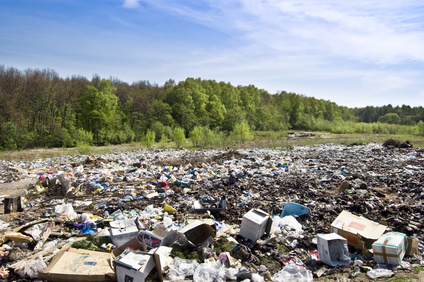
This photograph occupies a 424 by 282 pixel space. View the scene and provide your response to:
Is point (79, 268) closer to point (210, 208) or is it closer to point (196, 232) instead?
point (196, 232)

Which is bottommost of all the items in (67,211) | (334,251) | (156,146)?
(156,146)

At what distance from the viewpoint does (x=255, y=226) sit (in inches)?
163

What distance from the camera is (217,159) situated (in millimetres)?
12883

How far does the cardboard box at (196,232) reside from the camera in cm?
387

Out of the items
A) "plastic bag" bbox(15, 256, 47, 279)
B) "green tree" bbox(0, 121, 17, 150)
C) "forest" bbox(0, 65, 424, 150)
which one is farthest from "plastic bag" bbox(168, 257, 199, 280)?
"green tree" bbox(0, 121, 17, 150)

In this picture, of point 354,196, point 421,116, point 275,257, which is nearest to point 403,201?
point 354,196

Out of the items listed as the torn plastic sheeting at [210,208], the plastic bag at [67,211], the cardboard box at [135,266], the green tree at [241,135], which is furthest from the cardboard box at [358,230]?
the green tree at [241,135]

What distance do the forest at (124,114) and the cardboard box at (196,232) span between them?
19730 millimetres

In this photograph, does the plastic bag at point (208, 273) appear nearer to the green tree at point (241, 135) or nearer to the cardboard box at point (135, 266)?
the cardboard box at point (135, 266)

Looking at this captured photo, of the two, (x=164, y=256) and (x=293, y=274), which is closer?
(x=293, y=274)

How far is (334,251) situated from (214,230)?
1.61 metres

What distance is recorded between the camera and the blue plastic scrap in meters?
5.20

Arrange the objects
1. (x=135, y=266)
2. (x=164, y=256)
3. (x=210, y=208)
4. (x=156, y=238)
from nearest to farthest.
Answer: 1. (x=135, y=266)
2. (x=164, y=256)
3. (x=156, y=238)
4. (x=210, y=208)

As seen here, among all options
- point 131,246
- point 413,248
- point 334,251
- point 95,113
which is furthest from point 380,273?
point 95,113
